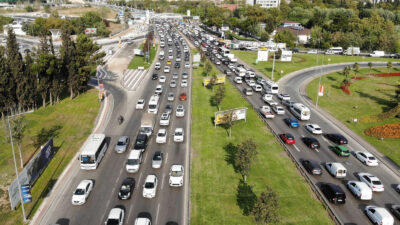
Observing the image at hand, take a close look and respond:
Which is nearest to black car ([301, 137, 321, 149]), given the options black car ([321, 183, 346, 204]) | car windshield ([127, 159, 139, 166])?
black car ([321, 183, 346, 204])

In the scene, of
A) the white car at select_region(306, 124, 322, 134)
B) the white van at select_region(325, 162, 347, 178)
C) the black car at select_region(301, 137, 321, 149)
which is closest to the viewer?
the white van at select_region(325, 162, 347, 178)

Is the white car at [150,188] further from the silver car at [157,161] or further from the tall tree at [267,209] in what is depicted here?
the tall tree at [267,209]

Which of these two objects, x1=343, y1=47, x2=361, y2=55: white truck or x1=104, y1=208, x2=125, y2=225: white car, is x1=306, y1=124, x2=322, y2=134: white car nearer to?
x1=104, y1=208, x2=125, y2=225: white car

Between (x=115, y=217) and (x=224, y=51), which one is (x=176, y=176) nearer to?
(x=115, y=217)

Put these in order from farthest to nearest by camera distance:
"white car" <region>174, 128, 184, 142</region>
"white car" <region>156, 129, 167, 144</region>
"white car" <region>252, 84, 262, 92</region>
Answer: "white car" <region>252, 84, 262, 92</region> → "white car" <region>174, 128, 184, 142</region> → "white car" <region>156, 129, 167, 144</region>

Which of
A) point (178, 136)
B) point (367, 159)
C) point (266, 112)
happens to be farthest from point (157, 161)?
point (367, 159)
